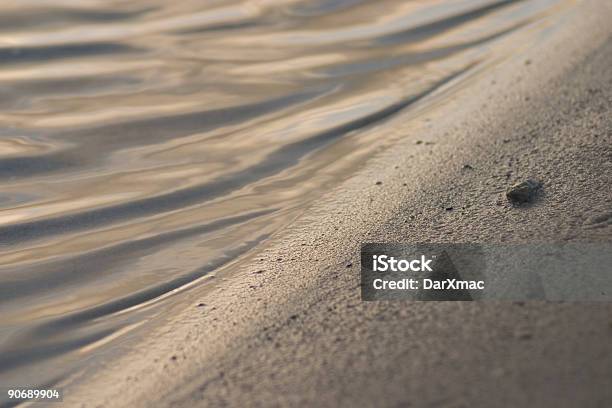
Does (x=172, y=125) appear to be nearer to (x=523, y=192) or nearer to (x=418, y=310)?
(x=523, y=192)

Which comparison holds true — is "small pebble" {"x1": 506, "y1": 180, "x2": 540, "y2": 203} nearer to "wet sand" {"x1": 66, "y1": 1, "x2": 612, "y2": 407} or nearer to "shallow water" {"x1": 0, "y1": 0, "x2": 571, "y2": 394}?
"wet sand" {"x1": 66, "y1": 1, "x2": 612, "y2": 407}

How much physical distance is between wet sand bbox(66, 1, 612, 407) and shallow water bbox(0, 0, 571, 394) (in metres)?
0.16

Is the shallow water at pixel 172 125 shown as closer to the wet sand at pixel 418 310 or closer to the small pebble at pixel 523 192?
the wet sand at pixel 418 310

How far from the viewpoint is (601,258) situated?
1.54 m

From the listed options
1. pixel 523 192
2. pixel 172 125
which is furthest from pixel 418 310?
pixel 172 125

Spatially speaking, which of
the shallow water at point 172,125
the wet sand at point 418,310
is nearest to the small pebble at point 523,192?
the wet sand at point 418,310

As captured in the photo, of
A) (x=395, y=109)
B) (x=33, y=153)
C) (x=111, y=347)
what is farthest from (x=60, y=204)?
(x=395, y=109)

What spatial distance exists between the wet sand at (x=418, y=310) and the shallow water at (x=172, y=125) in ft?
0.53

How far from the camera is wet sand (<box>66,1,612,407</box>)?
50.6 inches

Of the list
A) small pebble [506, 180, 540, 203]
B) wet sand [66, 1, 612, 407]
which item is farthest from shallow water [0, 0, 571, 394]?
small pebble [506, 180, 540, 203]

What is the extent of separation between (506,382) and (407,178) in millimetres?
908

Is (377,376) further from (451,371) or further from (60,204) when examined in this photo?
(60,204)

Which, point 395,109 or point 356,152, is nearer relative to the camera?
point 356,152

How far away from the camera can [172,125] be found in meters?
2.71
